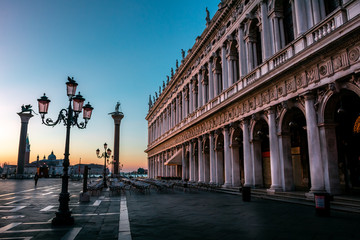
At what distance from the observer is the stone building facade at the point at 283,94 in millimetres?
11414

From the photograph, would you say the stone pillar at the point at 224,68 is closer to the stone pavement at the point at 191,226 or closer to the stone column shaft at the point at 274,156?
the stone column shaft at the point at 274,156

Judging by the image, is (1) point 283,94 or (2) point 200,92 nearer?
(1) point 283,94

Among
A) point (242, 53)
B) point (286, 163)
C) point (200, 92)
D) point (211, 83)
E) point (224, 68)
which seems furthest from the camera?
point (200, 92)

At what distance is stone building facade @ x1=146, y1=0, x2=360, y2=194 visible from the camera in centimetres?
1141

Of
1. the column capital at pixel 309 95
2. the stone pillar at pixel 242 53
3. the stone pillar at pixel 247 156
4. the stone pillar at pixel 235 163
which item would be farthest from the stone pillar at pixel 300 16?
the stone pillar at pixel 235 163

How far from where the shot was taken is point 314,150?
12.2m

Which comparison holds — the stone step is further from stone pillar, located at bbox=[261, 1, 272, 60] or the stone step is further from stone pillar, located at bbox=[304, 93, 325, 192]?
stone pillar, located at bbox=[261, 1, 272, 60]

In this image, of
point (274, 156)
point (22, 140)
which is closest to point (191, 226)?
point (274, 156)

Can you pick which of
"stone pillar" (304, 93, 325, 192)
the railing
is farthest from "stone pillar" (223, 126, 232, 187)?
"stone pillar" (304, 93, 325, 192)

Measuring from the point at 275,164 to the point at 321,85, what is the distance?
17.4ft

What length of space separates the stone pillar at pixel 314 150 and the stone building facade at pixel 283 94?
0.14ft

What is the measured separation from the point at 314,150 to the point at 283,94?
3.57 meters

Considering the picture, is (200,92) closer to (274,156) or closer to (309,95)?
(274,156)

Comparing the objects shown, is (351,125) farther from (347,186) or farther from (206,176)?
(206,176)
